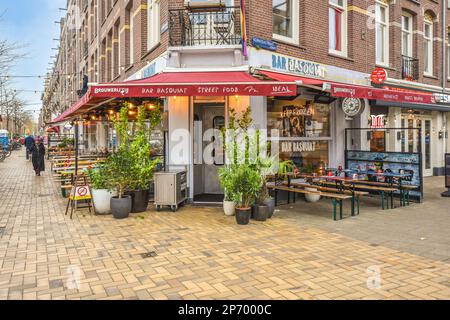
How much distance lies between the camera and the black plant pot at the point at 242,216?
7.25 metres

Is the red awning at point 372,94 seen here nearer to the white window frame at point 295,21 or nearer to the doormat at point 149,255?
the white window frame at point 295,21

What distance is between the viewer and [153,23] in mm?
12062

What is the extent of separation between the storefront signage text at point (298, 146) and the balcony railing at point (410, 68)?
19.7 feet

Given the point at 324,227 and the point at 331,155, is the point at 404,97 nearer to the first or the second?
the point at 331,155

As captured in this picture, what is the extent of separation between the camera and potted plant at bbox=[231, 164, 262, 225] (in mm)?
7266

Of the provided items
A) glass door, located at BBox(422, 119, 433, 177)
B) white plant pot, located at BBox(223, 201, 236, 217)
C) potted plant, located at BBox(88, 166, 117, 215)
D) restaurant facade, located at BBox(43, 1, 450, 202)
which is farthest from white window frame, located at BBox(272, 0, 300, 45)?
glass door, located at BBox(422, 119, 433, 177)

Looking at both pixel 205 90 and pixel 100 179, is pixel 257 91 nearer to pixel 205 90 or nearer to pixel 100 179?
pixel 205 90

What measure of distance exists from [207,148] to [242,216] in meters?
3.70

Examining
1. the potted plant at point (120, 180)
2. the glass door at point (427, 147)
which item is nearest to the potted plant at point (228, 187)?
the potted plant at point (120, 180)

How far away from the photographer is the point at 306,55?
35.1 ft

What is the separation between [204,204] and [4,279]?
17.8ft

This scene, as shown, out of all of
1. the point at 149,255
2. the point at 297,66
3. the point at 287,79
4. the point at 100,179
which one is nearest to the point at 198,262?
the point at 149,255

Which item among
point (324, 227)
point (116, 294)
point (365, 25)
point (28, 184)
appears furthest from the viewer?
point (28, 184)
